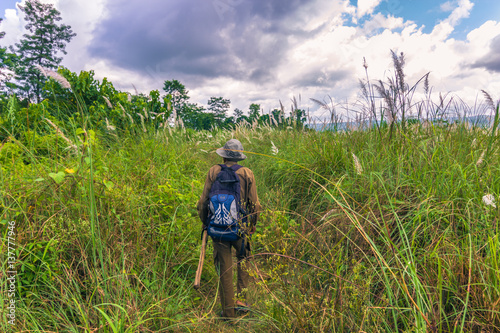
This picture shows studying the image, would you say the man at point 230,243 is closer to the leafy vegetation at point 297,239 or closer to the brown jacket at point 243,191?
the brown jacket at point 243,191

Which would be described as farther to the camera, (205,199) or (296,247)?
(205,199)

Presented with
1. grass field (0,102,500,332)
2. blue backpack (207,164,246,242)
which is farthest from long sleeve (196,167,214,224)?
grass field (0,102,500,332)

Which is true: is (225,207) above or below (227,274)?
above

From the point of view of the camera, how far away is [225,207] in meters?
2.76

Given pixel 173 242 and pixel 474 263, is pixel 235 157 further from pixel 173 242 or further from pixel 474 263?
pixel 474 263

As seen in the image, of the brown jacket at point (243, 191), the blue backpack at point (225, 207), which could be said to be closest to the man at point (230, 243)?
the brown jacket at point (243, 191)

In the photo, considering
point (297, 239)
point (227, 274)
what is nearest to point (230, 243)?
point (227, 274)

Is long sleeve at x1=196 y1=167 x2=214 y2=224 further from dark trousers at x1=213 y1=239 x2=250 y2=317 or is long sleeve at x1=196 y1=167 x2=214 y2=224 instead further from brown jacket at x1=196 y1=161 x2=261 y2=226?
dark trousers at x1=213 y1=239 x2=250 y2=317

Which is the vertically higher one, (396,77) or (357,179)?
(396,77)

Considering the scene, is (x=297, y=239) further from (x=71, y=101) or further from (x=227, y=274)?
(x=71, y=101)

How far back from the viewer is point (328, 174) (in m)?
3.80

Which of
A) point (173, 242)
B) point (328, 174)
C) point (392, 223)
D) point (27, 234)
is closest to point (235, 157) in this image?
point (173, 242)

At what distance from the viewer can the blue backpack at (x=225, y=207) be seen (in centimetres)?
277

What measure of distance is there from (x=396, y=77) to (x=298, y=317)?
10.4 ft
